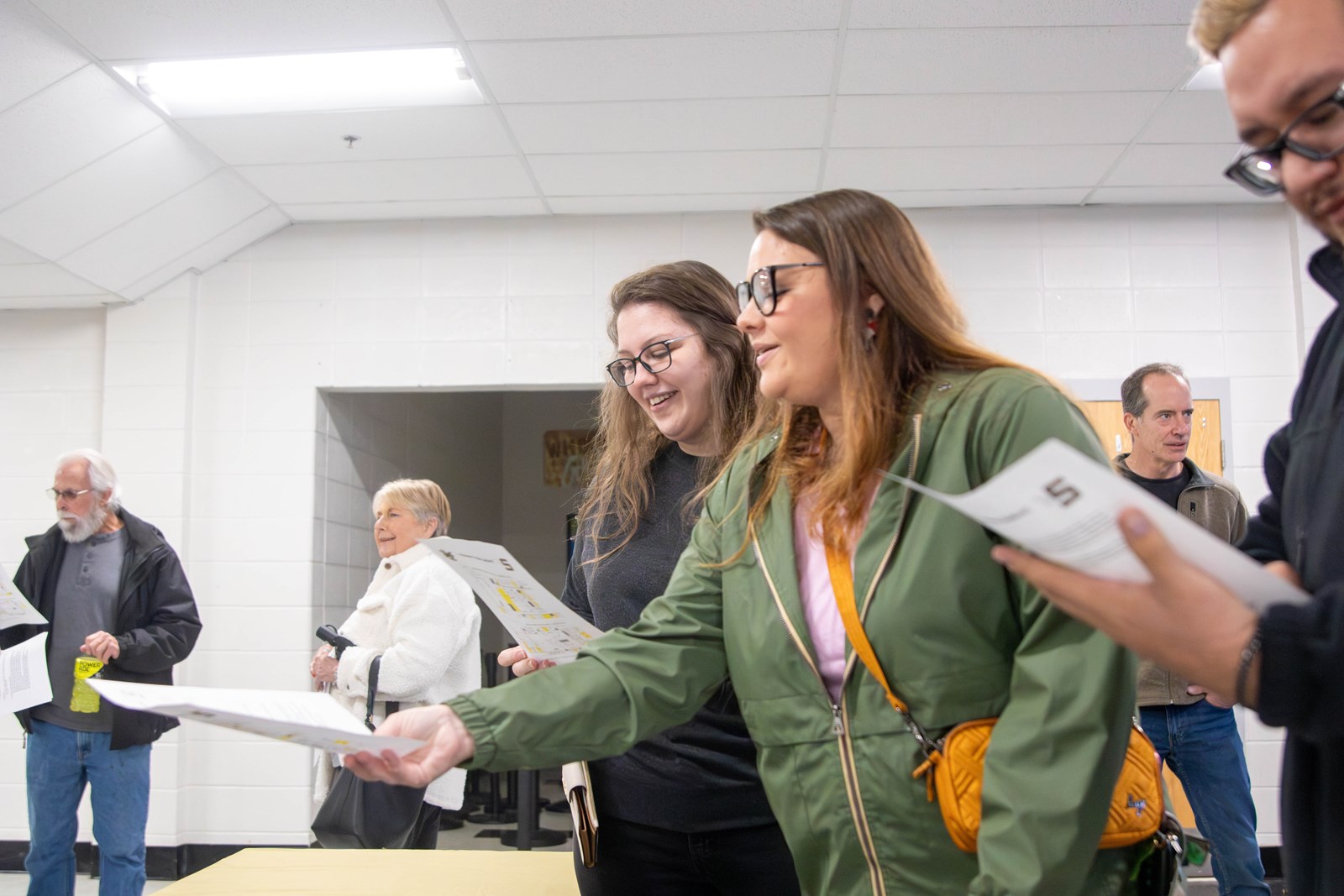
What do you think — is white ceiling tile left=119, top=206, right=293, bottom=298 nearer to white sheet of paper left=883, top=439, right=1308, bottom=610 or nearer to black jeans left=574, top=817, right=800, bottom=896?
black jeans left=574, top=817, right=800, bottom=896

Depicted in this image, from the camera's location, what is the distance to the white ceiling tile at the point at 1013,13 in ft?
10.7

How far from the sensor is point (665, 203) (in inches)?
195

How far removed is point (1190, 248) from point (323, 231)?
4074mm

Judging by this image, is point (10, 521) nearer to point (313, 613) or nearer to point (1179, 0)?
point (313, 613)

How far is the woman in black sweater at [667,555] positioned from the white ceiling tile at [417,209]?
3029mm

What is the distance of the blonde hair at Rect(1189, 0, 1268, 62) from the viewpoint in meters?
0.88

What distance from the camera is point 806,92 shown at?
12.6 feet

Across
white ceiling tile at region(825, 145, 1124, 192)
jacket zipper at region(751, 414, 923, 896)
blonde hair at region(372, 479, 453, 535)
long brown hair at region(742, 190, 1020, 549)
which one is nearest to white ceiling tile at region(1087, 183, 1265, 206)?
white ceiling tile at region(825, 145, 1124, 192)

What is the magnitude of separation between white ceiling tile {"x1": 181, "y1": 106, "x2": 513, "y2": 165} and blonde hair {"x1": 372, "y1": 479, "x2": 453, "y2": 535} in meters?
1.35

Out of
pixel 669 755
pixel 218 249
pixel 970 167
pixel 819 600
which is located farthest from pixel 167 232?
pixel 819 600

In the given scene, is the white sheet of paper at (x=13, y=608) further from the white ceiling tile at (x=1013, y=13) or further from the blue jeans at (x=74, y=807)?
the white ceiling tile at (x=1013, y=13)

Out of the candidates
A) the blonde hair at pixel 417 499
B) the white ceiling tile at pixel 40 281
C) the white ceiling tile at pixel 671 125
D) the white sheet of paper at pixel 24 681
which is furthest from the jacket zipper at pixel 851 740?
the white ceiling tile at pixel 40 281

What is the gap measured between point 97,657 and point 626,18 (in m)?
2.76

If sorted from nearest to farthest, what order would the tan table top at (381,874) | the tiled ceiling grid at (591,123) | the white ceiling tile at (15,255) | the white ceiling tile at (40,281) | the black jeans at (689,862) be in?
the black jeans at (689,862) → the tan table top at (381,874) → the tiled ceiling grid at (591,123) → the white ceiling tile at (15,255) → the white ceiling tile at (40,281)
